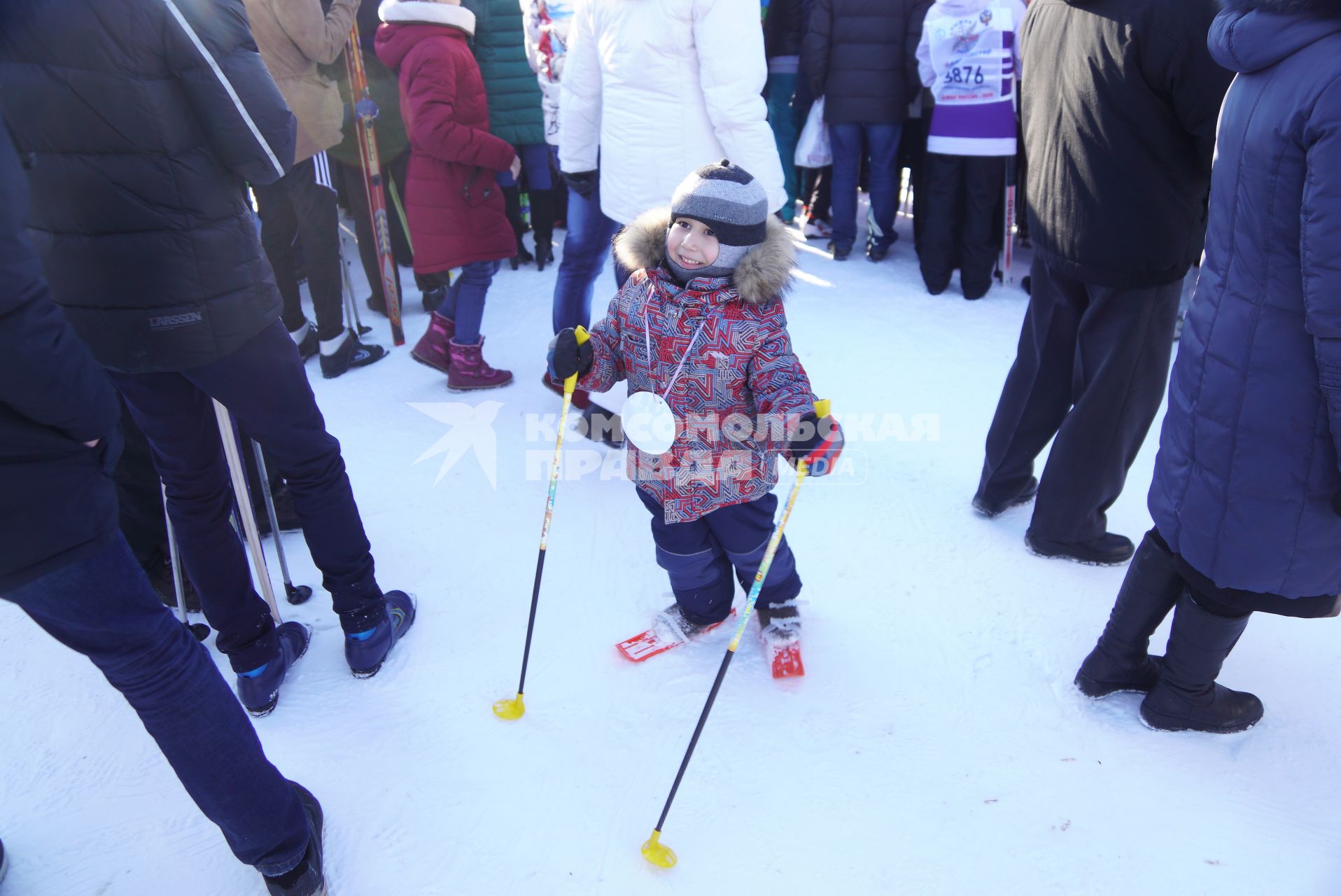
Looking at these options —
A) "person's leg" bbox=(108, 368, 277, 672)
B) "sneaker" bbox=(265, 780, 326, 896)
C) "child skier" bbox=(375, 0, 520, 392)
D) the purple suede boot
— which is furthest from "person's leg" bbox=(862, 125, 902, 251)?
"sneaker" bbox=(265, 780, 326, 896)

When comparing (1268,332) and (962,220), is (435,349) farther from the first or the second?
(1268,332)

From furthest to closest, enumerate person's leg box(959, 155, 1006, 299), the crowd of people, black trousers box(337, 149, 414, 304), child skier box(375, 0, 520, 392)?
black trousers box(337, 149, 414, 304)
person's leg box(959, 155, 1006, 299)
child skier box(375, 0, 520, 392)
the crowd of people

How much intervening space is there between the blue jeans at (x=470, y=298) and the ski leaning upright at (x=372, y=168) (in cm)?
57

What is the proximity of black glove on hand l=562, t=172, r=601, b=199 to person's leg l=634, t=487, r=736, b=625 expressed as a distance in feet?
4.83

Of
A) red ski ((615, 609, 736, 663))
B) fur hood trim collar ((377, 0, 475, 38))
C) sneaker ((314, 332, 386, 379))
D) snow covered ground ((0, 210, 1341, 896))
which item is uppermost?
fur hood trim collar ((377, 0, 475, 38))

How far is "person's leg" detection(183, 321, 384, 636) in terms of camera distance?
5.86 feet

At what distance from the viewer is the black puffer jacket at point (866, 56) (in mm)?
4586

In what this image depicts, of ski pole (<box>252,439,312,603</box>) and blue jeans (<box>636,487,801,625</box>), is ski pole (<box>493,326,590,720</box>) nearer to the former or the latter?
blue jeans (<box>636,487,801,625</box>)

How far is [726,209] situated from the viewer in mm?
1792

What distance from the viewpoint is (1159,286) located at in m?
2.17

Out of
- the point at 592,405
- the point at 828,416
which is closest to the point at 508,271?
the point at 592,405

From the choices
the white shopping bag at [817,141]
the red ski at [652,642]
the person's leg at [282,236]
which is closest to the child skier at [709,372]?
the red ski at [652,642]

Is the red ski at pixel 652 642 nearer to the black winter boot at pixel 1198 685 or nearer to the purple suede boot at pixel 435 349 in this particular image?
the black winter boot at pixel 1198 685

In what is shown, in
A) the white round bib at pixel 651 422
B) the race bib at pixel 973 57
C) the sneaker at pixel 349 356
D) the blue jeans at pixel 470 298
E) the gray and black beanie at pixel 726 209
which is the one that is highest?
the race bib at pixel 973 57
